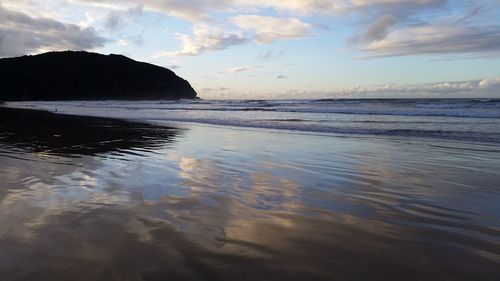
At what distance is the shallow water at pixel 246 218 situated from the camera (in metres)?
3.05

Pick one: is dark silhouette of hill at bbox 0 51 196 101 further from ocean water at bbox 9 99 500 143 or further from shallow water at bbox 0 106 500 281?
shallow water at bbox 0 106 500 281

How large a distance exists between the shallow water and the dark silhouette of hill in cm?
10219

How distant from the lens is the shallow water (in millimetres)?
3047

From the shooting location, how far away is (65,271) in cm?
290

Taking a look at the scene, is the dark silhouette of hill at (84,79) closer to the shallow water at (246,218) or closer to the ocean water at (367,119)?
the ocean water at (367,119)

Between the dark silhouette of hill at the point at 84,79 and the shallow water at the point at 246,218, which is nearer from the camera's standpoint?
the shallow water at the point at 246,218

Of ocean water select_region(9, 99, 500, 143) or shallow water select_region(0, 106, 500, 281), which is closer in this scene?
shallow water select_region(0, 106, 500, 281)

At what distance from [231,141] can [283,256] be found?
353 inches

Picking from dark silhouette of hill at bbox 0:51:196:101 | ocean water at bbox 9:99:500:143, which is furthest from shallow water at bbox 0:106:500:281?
dark silhouette of hill at bbox 0:51:196:101

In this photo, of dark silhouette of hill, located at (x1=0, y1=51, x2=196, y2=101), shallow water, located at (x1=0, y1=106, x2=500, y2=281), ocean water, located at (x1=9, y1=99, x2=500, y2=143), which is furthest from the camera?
dark silhouette of hill, located at (x1=0, y1=51, x2=196, y2=101)

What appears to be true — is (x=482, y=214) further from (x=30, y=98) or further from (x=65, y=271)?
(x=30, y=98)

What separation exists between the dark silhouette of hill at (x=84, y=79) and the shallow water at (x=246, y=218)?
102193mm

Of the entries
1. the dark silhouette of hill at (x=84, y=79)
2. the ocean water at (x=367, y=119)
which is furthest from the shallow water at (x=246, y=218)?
the dark silhouette of hill at (x=84, y=79)

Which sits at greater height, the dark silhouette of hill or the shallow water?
the dark silhouette of hill
